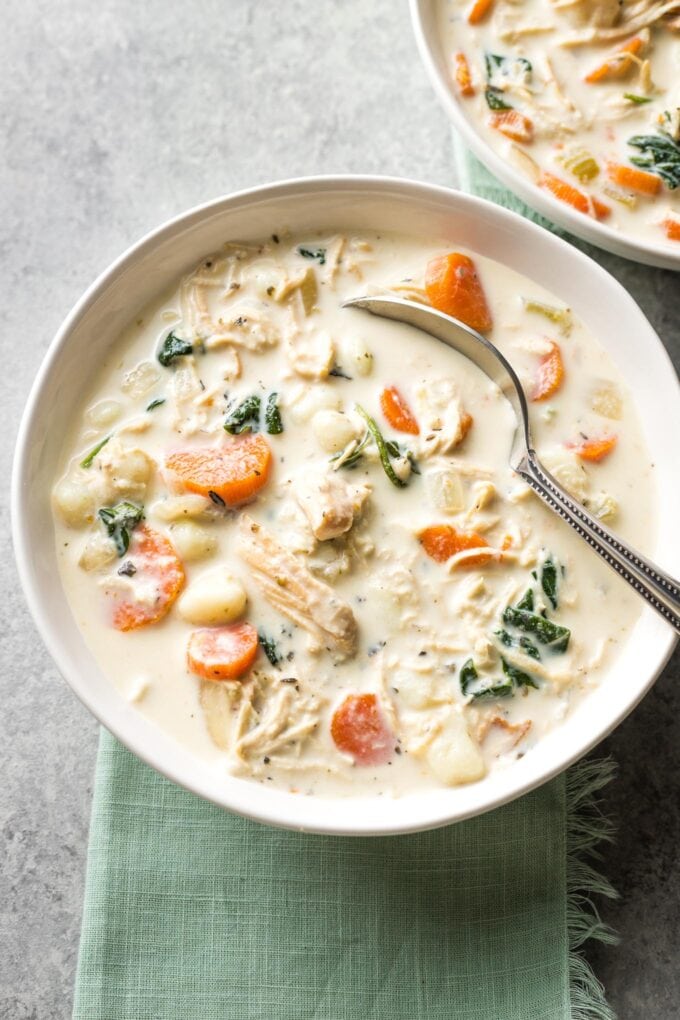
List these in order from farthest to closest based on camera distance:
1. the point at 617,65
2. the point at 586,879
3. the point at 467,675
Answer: the point at 617,65
the point at 586,879
the point at 467,675

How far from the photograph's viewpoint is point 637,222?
341cm

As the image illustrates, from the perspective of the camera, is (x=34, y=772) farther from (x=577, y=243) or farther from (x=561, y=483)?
(x=577, y=243)

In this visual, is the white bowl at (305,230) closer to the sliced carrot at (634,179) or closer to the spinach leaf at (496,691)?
the spinach leaf at (496,691)

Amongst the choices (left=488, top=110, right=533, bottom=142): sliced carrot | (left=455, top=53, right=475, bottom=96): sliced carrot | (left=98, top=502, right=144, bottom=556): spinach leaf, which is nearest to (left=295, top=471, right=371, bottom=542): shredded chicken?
(left=98, top=502, right=144, bottom=556): spinach leaf

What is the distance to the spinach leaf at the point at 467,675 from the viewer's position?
115 inches

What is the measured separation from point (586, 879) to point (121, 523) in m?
1.74

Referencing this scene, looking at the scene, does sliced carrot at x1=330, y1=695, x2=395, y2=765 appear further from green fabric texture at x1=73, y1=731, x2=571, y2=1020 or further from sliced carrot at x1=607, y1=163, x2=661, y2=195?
sliced carrot at x1=607, y1=163, x2=661, y2=195

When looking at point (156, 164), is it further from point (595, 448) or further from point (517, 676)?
point (517, 676)

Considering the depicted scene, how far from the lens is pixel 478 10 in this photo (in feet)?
11.6

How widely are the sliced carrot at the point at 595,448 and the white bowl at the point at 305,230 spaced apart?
129mm

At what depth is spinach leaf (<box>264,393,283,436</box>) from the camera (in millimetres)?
3027

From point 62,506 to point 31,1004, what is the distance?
148 centimetres

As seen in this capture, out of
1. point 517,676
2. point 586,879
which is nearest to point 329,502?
point 517,676

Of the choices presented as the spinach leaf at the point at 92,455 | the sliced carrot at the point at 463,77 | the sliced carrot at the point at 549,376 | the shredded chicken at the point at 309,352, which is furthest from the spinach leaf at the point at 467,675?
the sliced carrot at the point at 463,77
